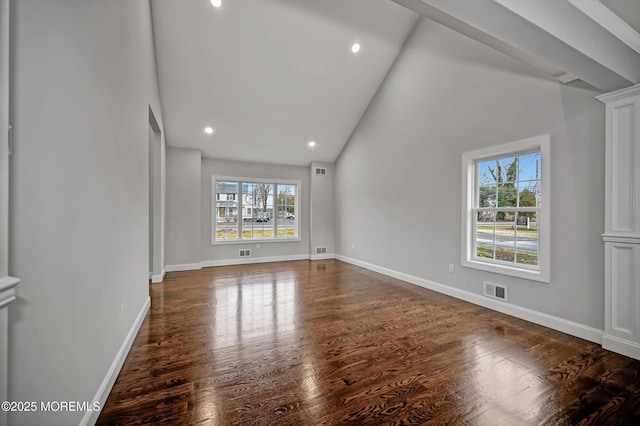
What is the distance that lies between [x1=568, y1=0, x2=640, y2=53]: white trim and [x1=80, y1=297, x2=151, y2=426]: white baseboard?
4.12 meters

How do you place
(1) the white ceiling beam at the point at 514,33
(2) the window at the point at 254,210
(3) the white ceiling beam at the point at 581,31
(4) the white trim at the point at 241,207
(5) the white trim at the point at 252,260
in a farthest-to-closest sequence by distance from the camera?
1. (2) the window at the point at 254,210
2. (4) the white trim at the point at 241,207
3. (5) the white trim at the point at 252,260
4. (3) the white ceiling beam at the point at 581,31
5. (1) the white ceiling beam at the point at 514,33

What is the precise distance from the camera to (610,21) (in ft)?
7.20

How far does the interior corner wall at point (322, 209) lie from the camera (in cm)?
723

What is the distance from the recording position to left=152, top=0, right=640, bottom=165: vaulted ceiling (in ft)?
6.62

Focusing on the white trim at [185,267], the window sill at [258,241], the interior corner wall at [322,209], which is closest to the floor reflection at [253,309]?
the white trim at [185,267]

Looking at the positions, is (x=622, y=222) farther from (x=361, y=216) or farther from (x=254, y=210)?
(x=254, y=210)

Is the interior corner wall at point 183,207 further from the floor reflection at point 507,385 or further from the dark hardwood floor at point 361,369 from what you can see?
the floor reflection at point 507,385

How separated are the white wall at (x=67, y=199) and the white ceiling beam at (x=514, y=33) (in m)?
1.83

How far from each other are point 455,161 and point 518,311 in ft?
6.88

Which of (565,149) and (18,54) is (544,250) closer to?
(565,149)

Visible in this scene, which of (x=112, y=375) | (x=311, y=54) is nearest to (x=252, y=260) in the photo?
(x=311, y=54)

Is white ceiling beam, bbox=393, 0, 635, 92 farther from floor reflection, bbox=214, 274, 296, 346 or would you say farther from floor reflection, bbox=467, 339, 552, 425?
floor reflection, bbox=214, 274, 296, 346

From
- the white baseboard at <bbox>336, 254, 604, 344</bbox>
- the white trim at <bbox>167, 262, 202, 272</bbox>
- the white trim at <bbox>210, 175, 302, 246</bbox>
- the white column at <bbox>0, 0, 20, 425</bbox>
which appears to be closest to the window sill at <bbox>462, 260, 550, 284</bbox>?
the white baseboard at <bbox>336, 254, 604, 344</bbox>

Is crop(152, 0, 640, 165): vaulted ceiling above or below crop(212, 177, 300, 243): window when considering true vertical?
above
